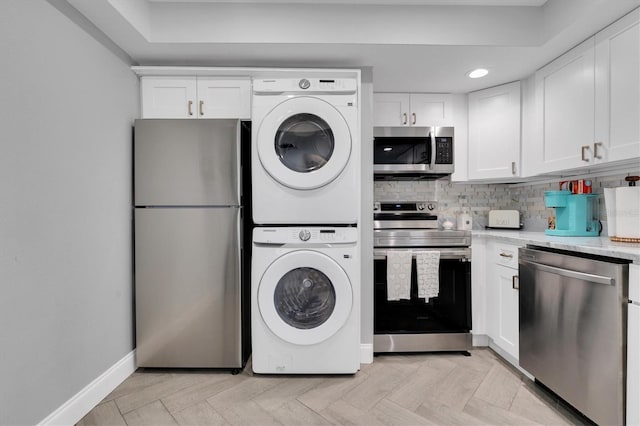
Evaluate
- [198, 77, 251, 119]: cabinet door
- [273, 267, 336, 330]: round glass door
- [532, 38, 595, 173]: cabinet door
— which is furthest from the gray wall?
[532, 38, 595, 173]: cabinet door

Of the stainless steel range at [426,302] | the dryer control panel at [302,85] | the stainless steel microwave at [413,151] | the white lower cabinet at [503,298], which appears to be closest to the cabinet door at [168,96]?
the dryer control panel at [302,85]

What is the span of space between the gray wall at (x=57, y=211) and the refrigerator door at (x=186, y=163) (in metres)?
0.13

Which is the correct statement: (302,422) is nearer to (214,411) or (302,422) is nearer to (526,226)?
(214,411)

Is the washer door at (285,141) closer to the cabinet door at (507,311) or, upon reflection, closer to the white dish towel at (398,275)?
the white dish towel at (398,275)

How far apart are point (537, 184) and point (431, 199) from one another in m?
0.91

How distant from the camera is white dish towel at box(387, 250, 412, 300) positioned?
2301 mm

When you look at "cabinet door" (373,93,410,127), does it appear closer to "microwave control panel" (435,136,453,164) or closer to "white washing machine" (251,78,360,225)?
"microwave control panel" (435,136,453,164)

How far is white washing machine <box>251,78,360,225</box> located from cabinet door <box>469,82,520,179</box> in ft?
4.38

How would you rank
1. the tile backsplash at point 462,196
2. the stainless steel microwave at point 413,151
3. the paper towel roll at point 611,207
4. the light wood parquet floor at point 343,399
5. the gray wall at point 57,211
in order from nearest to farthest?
the gray wall at point 57,211 → the light wood parquet floor at point 343,399 → the paper towel roll at point 611,207 → the stainless steel microwave at point 413,151 → the tile backsplash at point 462,196

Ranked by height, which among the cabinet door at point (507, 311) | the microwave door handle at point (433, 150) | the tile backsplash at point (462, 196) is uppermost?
the microwave door handle at point (433, 150)

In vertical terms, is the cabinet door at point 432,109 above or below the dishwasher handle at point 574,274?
above

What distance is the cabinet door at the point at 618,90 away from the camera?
1666 mm

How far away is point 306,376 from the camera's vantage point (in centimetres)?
206

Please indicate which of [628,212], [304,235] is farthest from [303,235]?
[628,212]
